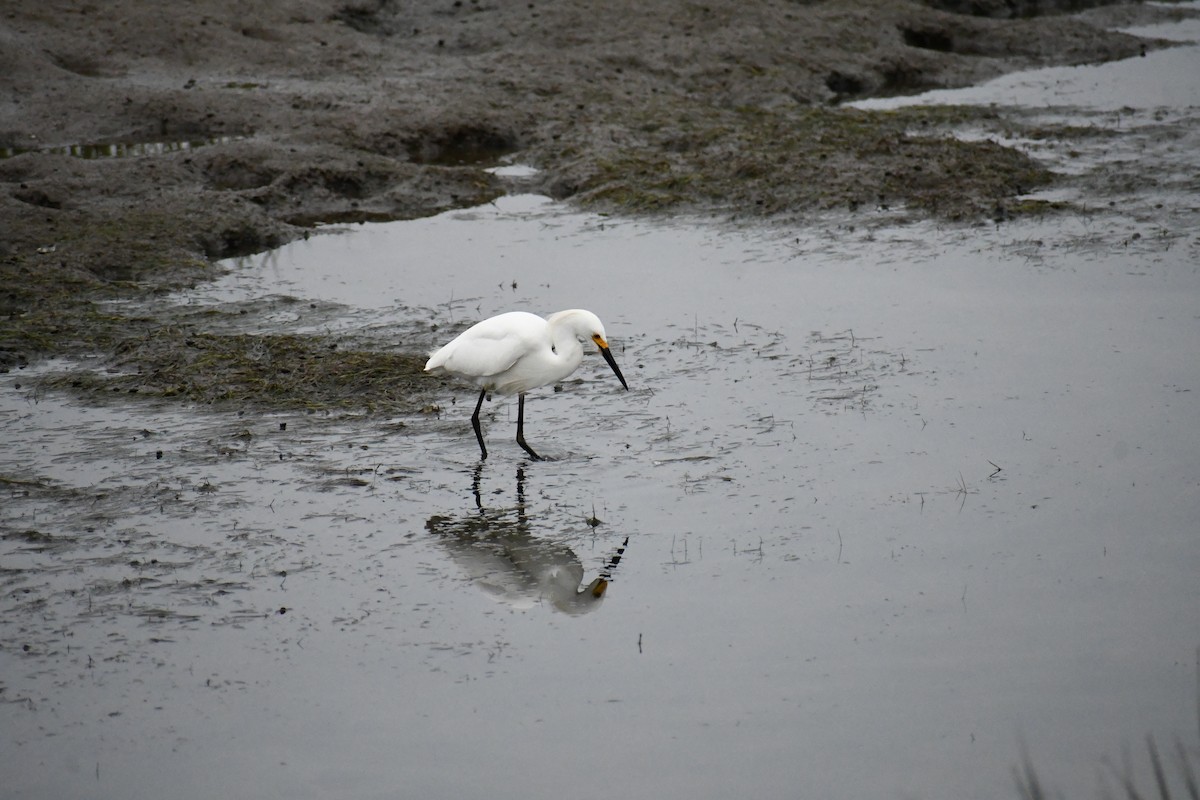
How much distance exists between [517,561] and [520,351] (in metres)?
1.60

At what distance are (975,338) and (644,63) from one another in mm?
9543

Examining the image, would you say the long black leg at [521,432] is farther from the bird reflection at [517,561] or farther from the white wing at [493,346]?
the bird reflection at [517,561]

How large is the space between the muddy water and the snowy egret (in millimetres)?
422

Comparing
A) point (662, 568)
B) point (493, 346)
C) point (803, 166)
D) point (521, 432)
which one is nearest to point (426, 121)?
point (803, 166)

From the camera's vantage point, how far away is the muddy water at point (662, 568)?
15.4 feet

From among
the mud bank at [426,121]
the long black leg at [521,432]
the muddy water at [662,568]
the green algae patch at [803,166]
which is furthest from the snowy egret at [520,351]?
the green algae patch at [803,166]

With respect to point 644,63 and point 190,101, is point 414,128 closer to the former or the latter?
point 190,101

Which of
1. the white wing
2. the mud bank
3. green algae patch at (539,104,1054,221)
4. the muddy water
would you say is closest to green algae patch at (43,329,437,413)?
the muddy water

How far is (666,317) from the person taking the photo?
973cm

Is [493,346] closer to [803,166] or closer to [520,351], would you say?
[520,351]

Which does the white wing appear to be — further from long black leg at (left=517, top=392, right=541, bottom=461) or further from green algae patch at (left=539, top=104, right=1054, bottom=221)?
green algae patch at (left=539, top=104, right=1054, bottom=221)

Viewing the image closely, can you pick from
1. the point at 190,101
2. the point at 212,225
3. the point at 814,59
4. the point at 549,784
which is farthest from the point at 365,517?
the point at 814,59

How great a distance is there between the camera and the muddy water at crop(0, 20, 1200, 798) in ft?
15.4

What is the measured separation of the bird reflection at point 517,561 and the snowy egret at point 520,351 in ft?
2.84
